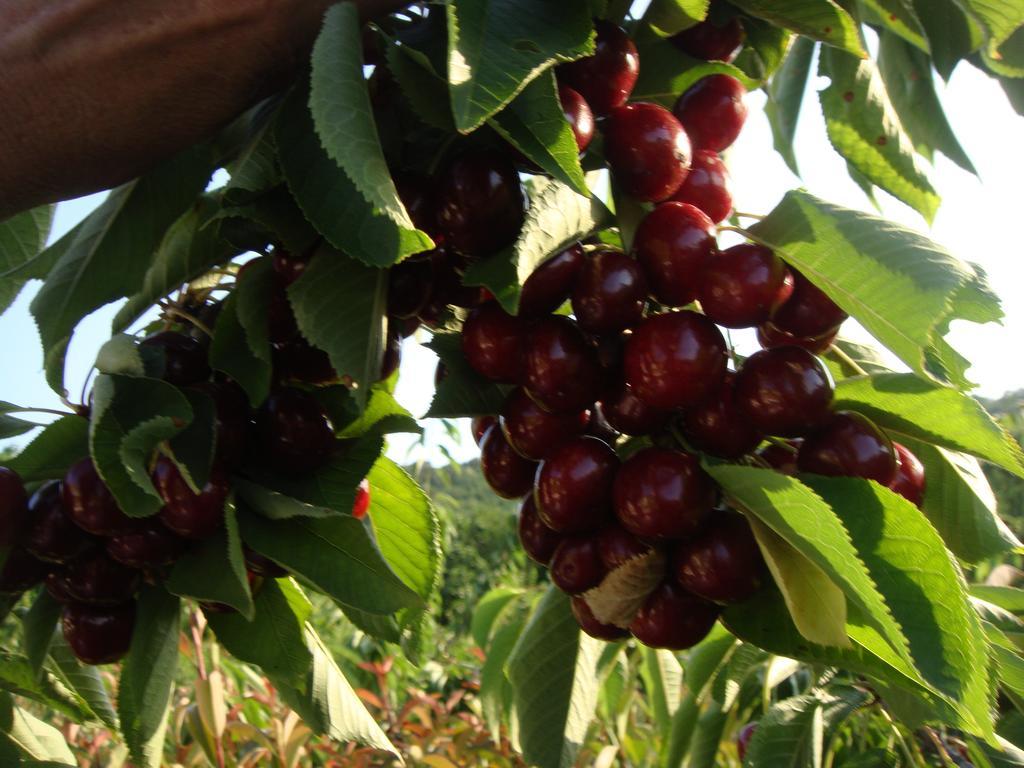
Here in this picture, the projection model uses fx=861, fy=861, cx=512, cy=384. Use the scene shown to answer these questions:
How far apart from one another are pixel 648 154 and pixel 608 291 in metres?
0.11

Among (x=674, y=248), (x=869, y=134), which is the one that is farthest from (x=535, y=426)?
(x=869, y=134)

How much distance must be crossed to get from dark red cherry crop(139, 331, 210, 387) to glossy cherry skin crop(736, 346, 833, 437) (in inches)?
17.2

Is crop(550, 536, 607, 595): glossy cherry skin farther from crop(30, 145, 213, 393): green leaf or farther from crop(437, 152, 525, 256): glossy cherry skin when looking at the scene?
crop(30, 145, 213, 393): green leaf

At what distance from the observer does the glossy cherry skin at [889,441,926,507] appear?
65cm

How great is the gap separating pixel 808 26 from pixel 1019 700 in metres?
0.68

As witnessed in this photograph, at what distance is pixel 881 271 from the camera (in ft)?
1.84

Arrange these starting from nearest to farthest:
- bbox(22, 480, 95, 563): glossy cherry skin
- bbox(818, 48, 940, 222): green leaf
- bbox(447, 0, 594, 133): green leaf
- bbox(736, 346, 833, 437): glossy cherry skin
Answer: bbox(447, 0, 594, 133): green leaf < bbox(736, 346, 833, 437): glossy cherry skin < bbox(22, 480, 95, 563): glossy cherry skin < bbox(818, 48, 940, 222): green leaf

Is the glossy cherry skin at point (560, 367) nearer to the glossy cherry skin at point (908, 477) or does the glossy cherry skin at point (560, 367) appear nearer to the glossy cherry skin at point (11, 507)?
the glossy cherry skin at point (908, 477)

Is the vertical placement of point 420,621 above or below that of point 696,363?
below

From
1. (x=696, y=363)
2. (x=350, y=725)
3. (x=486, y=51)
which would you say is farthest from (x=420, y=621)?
(x=486, y=51)

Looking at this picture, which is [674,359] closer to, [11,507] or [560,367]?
[560,367]

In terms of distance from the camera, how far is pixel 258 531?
26.6 inches

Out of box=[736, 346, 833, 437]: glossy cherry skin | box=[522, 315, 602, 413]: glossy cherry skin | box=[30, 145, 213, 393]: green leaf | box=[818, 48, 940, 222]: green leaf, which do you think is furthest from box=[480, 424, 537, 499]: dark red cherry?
box=[818, 48, 940, 222]: green leaf

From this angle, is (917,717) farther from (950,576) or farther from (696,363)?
(696,363)
